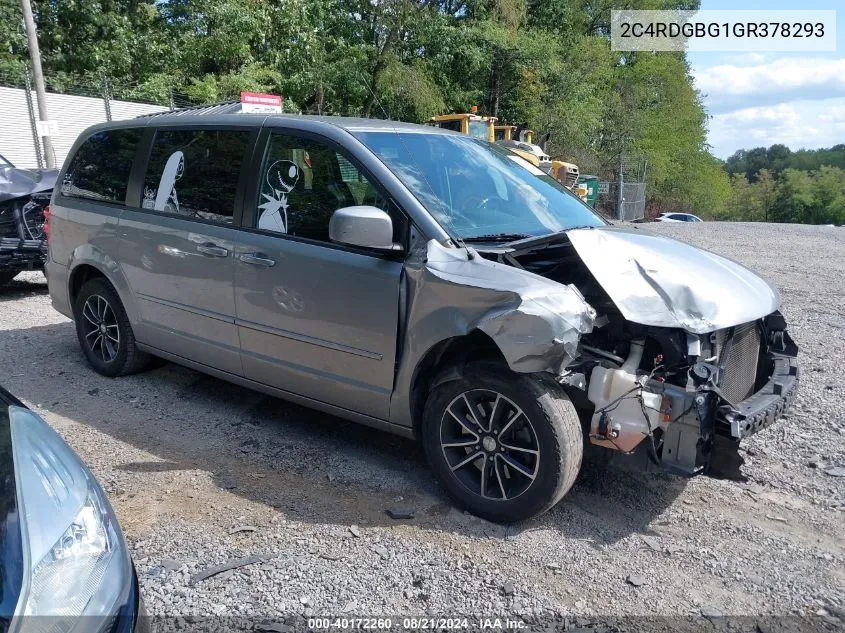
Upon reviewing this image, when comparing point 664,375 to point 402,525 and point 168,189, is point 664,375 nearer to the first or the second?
point 402,525

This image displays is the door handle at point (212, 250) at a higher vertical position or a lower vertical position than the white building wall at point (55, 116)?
lower

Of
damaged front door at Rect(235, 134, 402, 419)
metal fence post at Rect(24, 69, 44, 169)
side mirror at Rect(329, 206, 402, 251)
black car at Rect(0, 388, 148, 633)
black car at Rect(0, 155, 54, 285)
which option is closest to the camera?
black car at Rect(0, 388, 148, 633)

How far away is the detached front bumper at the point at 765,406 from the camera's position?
9.86ft

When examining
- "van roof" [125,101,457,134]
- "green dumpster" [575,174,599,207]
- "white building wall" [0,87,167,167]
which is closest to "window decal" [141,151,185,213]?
"van roof" [125,101,457,134]

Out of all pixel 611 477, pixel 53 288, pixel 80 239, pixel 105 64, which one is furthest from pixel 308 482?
pixel 105 64

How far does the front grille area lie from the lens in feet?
11.1

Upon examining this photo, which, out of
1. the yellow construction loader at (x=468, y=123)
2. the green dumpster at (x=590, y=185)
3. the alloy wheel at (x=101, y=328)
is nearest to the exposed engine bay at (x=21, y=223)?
the alloy wheel at (x=101, y=328)

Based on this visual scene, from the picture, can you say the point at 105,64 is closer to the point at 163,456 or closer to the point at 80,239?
the point at 80,239

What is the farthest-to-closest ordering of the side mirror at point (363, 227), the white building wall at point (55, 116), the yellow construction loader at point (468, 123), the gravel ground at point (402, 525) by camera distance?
1. the yellow construction loader at point (468, 123)
2. the white building wall at point (55, 116)
3. the side mirror at point (363, 227)
4. the gravel ground at point (402, 525)

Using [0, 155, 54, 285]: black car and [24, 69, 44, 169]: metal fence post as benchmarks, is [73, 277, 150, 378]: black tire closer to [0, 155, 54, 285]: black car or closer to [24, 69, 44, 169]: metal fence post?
[0, 155, 54, 285]: black car

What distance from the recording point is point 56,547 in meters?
1.80

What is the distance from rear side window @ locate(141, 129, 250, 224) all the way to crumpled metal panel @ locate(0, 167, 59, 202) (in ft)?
13.6

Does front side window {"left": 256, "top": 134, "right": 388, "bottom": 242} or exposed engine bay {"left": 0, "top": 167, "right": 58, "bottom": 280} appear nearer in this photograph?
front side window {"left": 256, "top": 134, "right": 388, "bottom": 242}

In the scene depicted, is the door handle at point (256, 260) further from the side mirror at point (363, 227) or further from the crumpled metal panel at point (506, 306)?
the crumpled metal panel at point (506, 306)
